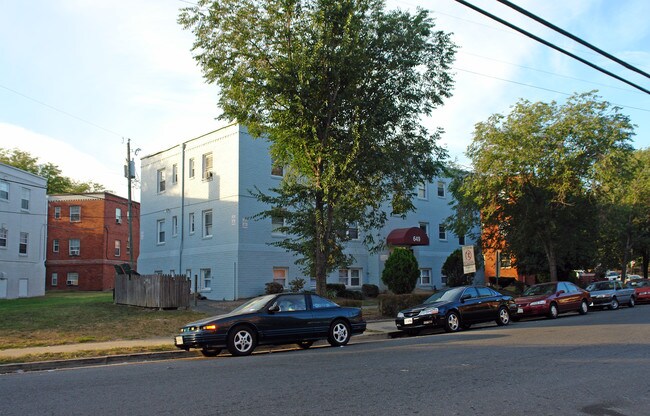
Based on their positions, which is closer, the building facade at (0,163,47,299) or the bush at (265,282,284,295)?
the bush at (265,282,284,295)

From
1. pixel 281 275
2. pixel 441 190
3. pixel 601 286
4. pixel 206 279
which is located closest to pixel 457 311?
pixel 281 275

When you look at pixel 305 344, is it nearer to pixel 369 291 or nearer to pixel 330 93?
pixel 330 93

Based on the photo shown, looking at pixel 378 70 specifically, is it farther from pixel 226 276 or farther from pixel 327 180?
pixel 226 276

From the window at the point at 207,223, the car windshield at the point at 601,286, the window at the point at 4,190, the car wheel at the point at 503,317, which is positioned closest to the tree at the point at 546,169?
the car windshield at the point at 601,286

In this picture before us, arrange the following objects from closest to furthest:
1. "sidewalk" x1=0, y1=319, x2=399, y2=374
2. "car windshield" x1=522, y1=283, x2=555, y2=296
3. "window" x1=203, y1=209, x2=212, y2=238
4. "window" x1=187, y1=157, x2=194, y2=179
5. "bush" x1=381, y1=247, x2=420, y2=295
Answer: "sidewalk" x1=0, y1=319, x2=399, y2=374
"car windshield" x1=522, y1=283, x2=555, y2=296
"bush" x1=381, y1=247, x2=420, y2=295
"window" x1=203, y1=209, x2=212, y2=238
"window" x1=187, y1=157, x2=194, y2=179

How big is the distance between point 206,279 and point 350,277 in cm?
857

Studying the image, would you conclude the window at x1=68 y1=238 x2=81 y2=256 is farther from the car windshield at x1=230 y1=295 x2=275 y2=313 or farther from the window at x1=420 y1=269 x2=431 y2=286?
the car windshield at x1=230 y1=295 x2=275 y2=313

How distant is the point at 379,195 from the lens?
Result: 1933 centimetres

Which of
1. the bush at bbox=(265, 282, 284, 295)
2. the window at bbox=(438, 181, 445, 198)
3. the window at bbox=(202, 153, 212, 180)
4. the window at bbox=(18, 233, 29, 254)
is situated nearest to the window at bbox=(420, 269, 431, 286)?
the window at bbox=(438, 181, 445, 198)

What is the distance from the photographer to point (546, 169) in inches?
1042

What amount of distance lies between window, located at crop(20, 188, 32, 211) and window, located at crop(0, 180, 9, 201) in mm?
1394

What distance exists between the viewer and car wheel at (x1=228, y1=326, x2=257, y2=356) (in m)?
12.3

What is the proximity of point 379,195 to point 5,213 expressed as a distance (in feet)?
94.9

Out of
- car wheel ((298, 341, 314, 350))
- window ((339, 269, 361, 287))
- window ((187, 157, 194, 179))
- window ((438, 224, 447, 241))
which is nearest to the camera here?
car wheel ((298, 341, 314, 350))
